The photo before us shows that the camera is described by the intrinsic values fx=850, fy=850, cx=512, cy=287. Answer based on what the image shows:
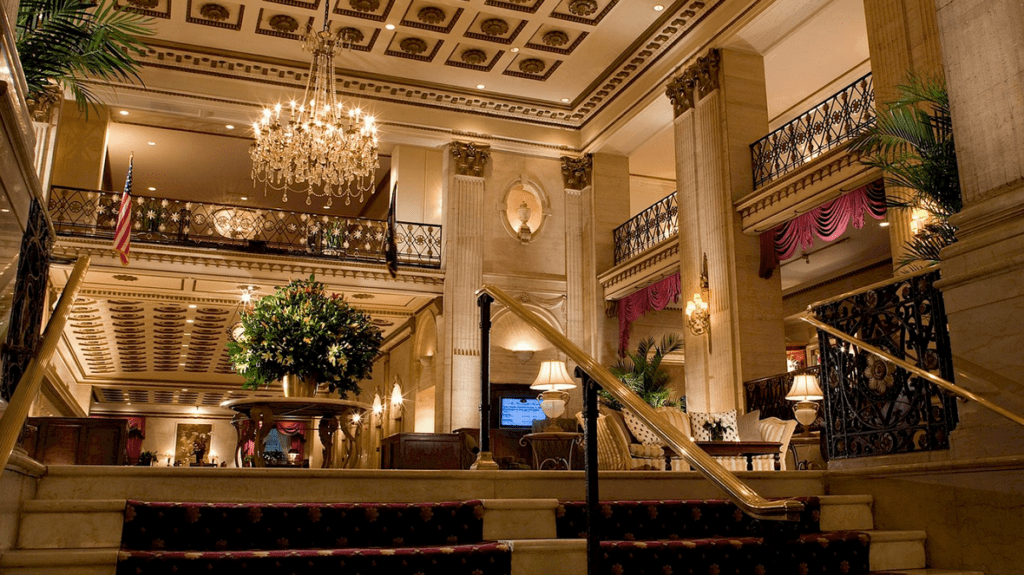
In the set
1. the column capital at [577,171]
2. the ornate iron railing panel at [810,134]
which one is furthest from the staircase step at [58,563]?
the column capital at [577,171]

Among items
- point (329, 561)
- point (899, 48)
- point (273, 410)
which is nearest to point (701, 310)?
point (899, 48)

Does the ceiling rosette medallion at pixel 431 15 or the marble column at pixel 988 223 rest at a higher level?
the ceiling rosette medallion at pixel 431 15

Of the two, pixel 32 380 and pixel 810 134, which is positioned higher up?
pixel 810 134

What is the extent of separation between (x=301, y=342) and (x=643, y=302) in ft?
29.1

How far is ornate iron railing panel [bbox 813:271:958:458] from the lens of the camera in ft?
12.3

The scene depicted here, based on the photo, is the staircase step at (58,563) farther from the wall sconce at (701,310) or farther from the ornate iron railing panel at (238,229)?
the ornate iron railing panel at (238,229)

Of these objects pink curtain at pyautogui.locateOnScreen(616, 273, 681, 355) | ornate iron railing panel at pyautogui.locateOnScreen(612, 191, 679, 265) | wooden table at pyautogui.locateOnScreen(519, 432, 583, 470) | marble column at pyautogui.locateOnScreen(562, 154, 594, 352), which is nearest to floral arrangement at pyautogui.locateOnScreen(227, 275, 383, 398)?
wooden table at pyautogui.locateOnScreen(519, 432, 583, 470)

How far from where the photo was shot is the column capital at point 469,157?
14938 mm

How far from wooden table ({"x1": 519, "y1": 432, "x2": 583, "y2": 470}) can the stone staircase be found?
13.3ft

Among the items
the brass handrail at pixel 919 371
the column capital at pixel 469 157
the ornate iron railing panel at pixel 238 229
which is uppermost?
the column capital at pixel 469 157

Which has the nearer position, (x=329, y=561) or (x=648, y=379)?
(x=329, y=561)

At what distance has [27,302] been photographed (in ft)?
9.86

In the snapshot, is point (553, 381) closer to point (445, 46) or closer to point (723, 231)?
point (723, 231)

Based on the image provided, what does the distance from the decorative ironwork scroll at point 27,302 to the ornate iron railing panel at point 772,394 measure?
819 centimetres
